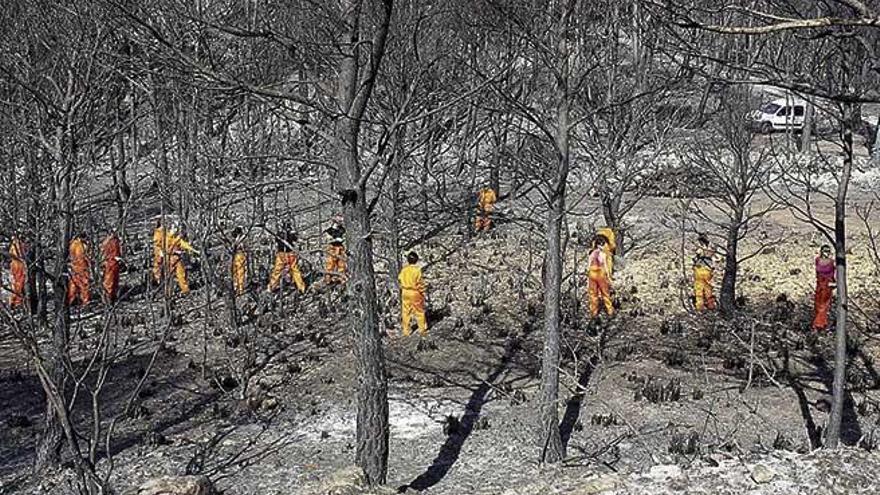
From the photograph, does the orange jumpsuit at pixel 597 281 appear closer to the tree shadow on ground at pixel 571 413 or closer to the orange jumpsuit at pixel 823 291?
the tree shadow on ground at pixel 571 413

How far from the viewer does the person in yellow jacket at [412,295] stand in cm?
1581

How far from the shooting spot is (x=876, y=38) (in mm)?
7836

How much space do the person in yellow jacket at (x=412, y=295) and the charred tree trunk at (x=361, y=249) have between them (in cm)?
684

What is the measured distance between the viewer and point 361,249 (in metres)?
8.42

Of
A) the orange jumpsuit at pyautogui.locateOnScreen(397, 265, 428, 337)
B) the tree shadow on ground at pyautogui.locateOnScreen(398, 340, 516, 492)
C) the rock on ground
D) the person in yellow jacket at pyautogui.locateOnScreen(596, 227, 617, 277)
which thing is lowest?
the tree shadow on ground at pyautogui.locateOnScreen(398, 340, 516, 492)

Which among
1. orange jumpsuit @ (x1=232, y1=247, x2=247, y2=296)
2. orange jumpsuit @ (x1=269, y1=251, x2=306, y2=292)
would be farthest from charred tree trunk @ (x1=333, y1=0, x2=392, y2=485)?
orange jumpsuit @ (x1=232, y1=247, x2=247, y2=296)

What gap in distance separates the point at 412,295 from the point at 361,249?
756cm

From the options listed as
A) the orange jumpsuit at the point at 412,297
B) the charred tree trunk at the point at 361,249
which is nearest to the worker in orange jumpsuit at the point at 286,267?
the orange jumpsuit at the point at 412,297

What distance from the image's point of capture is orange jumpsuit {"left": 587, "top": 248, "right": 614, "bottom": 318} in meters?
16.8

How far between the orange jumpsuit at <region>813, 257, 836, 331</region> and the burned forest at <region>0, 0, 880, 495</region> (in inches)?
1.7

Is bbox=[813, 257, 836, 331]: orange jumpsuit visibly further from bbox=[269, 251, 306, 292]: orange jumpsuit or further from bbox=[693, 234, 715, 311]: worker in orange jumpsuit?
bbox=[269, 251, 306, 292]: orange jumpsuit

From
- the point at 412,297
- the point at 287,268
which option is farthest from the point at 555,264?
the point at 287,268

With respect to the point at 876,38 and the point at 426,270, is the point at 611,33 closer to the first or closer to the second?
the point at 876,38

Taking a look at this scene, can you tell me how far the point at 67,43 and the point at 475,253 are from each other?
40.1ft
